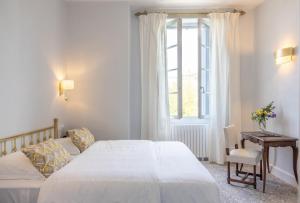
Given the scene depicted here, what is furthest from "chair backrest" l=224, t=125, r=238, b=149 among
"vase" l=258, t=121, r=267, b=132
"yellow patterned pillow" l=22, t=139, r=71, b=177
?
"yellow patterned pillow" l=22, t=139, r=71, b=177

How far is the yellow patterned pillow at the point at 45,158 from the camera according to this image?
2420 millimetres

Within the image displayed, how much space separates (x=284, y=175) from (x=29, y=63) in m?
3.93

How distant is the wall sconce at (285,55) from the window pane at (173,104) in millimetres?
1899

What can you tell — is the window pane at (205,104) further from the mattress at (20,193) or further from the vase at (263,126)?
the mattress at (20,193)

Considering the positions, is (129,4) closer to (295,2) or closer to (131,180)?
(295,2)

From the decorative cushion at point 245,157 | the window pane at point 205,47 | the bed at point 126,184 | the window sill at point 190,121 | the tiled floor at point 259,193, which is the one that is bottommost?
the tiled floor at point 259,193

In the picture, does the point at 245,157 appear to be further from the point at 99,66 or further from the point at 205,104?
the point at 99,66

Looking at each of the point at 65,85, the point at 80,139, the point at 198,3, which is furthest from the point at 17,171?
the point at 198,3

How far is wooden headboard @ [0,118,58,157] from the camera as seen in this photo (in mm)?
2742

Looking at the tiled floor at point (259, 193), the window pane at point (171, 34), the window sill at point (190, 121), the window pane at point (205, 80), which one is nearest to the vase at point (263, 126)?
the tiled floor at point (259, 193)

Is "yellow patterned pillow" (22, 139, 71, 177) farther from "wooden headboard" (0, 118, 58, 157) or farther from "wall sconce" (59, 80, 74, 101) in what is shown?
"wall sconce" (59, 80, 74, 101)

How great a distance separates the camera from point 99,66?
4.75 m

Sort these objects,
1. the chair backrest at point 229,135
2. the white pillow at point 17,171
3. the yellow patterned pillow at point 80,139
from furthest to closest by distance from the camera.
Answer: the chair backrest at point 229,135 → the yellow patterned pillow at point 80,139 → the white pillow at point 17,171

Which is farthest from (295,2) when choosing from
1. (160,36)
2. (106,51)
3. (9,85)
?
(9,85)
